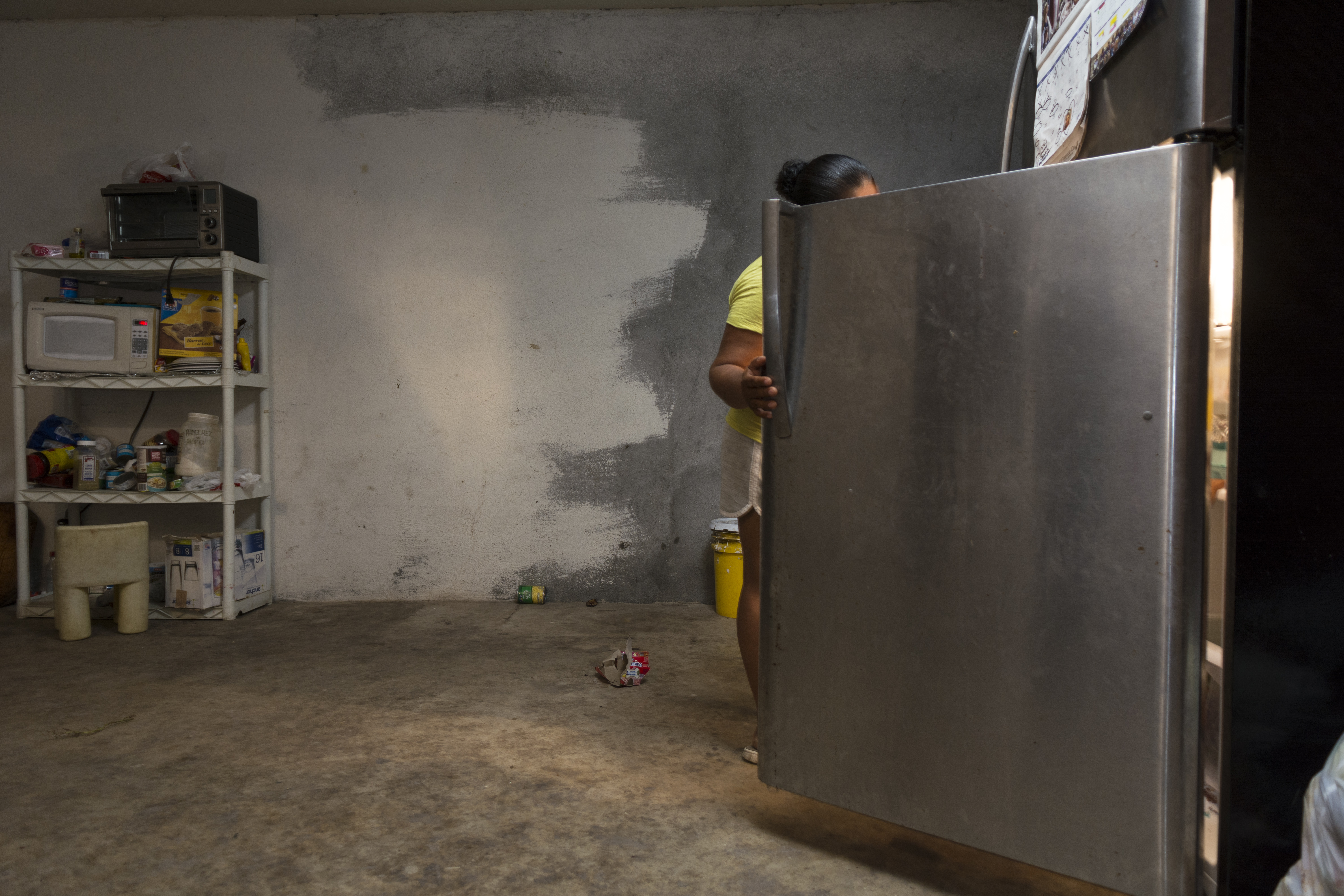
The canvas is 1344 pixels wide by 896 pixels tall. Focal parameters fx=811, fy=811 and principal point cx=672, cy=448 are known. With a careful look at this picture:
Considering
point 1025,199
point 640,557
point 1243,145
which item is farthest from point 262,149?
point 1243,145

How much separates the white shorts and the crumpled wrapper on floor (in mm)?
792

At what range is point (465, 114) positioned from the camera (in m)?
3.45

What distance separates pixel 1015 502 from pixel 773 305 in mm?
480

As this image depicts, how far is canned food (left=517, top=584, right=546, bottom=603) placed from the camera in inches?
135

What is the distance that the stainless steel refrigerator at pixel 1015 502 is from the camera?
1061 mm

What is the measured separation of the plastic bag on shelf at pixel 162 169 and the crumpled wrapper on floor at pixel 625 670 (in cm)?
255

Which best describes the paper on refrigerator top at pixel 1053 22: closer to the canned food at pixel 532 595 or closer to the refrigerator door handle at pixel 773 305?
the refrigerator door handle at pixel 773 305

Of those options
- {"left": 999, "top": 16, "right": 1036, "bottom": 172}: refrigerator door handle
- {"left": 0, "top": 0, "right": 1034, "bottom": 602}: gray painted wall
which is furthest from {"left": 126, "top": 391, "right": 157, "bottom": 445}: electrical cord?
{"left": 999, "top": 16, "right": 1036, "bottom": 172}: refrigerator door handle

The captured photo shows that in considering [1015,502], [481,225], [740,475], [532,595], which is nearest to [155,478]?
[532,595]

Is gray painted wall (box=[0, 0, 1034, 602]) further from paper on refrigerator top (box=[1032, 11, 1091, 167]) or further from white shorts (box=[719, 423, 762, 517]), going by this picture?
paper on refrigerator top (box=[1032, 11, 1091, 167])

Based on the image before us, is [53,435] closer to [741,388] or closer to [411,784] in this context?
[411,784]

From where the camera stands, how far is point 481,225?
11.4 ft

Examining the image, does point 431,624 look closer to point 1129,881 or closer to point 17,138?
point 1129,881

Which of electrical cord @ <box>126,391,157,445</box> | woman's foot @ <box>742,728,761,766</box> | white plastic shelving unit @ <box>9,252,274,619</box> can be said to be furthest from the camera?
electrical cord @ <box>126,391,157,445</box>
